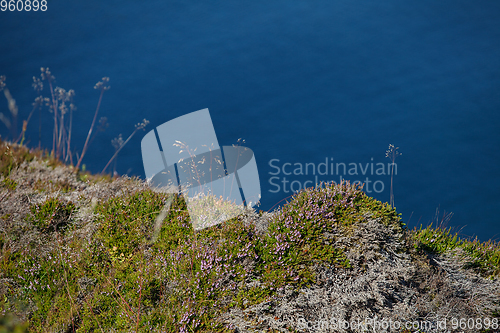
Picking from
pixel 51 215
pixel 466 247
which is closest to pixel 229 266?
pixel 51 215

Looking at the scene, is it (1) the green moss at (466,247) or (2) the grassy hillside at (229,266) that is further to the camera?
(1) the green moss at (466,247)

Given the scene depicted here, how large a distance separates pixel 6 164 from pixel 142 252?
114 inches

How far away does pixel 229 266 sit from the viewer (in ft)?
12.2

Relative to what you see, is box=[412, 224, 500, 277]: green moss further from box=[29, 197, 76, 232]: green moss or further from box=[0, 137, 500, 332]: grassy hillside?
box=[29, 197, 76, 232]: green moss

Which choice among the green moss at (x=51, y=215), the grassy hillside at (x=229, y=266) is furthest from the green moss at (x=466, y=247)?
the green moss at (x=51, y=215)

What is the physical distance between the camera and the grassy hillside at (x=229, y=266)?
11.5 feet

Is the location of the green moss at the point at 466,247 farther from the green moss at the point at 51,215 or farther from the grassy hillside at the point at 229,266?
the green moss at the point at 51,215

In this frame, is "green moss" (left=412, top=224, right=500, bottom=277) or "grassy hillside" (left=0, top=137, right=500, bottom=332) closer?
"grassy hillside" (left=0, top=137, right=500, bottom=332)

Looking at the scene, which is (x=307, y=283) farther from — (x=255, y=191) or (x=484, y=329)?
(x=484, y=329)

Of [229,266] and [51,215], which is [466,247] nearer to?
[229,266]

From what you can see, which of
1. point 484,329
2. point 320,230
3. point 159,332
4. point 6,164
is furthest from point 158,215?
point 484,329

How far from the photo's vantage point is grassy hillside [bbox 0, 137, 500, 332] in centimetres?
350

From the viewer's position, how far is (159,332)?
321cm

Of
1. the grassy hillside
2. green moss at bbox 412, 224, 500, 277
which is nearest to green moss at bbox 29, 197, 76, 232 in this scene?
the grassy hillside
